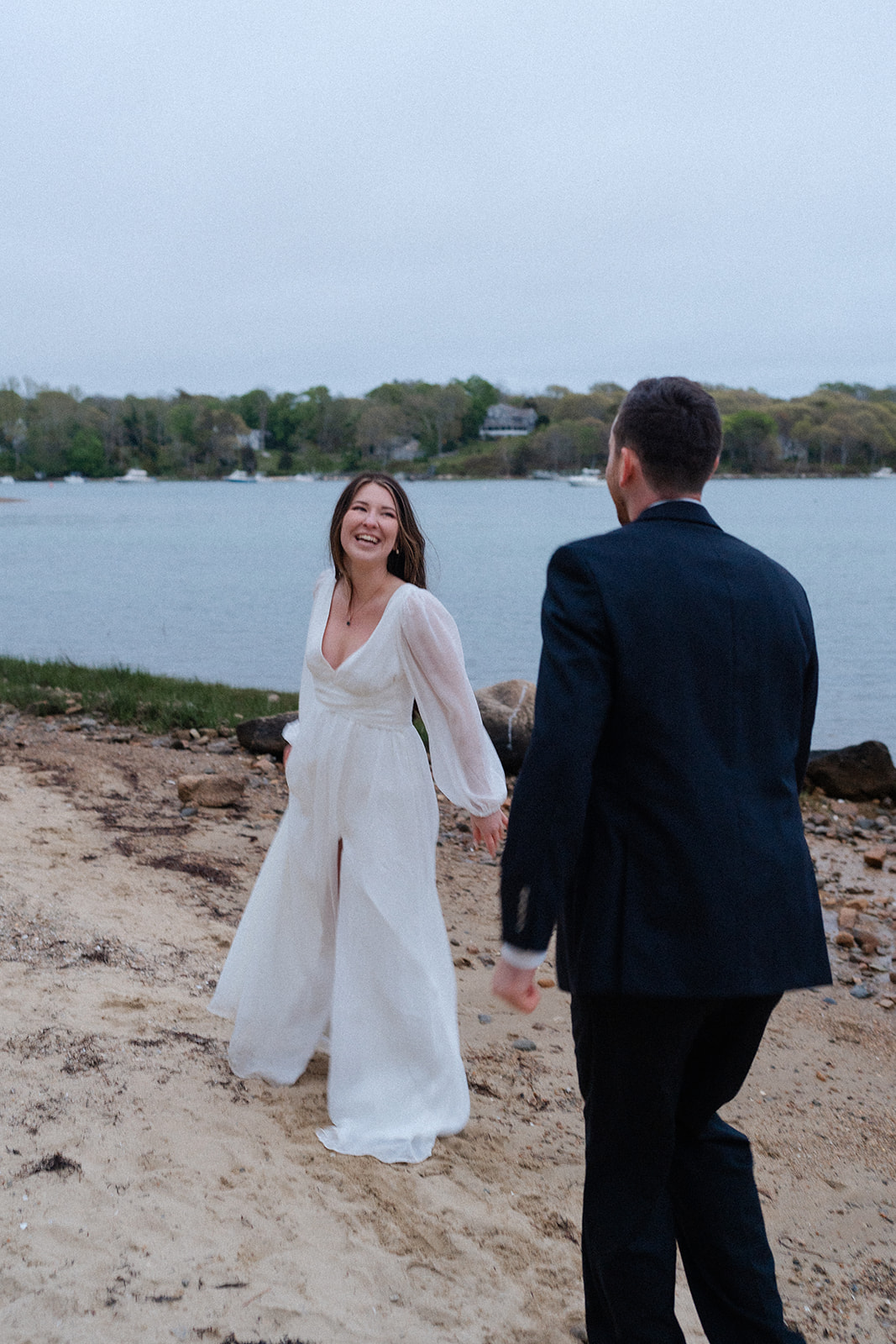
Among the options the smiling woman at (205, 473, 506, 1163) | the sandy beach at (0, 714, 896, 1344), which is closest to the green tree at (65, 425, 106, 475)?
the sandy beach at (0, 714, 896, 1344)

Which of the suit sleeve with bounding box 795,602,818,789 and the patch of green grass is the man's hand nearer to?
the suit sleeve with bounding box 795,602,818,789

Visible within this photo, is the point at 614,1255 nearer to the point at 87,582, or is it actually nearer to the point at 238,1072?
the point at 238,1072

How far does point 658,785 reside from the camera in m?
2.46

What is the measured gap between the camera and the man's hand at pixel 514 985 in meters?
2.48

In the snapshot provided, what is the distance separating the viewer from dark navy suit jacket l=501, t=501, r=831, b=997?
2.40 metres

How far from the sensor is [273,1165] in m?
3.82

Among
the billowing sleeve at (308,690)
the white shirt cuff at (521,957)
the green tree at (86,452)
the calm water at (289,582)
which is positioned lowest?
the calm water at (289,582)

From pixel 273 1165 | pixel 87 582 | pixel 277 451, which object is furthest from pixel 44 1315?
pixel 277 451

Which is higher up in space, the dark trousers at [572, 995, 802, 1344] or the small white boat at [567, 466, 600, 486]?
the small white boat at [567, 466, 600, 486]

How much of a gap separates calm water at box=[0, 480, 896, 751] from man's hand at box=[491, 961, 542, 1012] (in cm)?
395

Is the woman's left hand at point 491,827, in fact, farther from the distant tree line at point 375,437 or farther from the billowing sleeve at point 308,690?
the distant tree line at point 375,437

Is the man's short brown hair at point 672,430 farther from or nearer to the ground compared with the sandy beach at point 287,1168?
farther from the ground

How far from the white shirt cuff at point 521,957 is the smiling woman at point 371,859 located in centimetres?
175

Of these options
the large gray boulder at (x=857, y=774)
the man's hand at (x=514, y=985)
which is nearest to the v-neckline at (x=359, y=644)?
the man's hand at (x=514, y=985)
